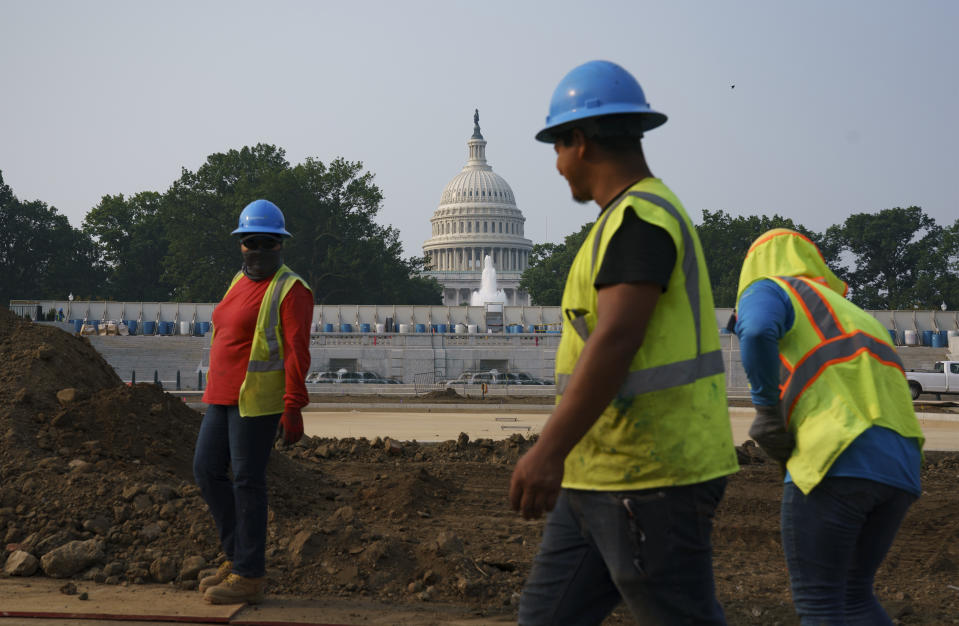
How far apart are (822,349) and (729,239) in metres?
71.9

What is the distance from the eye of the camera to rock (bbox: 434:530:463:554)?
5.13 meters

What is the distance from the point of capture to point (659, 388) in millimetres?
2195

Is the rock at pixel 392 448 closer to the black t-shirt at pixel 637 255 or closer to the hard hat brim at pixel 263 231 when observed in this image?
the hard hat brim at pixel 263 231

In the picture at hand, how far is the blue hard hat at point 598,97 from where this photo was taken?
229cm

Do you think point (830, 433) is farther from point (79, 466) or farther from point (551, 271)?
point (551, 271)

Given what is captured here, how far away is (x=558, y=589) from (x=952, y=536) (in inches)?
181

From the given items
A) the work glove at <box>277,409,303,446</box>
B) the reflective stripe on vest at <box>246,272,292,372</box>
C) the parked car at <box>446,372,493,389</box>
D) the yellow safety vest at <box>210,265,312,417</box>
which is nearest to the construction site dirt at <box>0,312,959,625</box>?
the work glove at <box>277,409,303,446</box>

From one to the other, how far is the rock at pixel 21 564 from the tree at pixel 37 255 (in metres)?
63.1

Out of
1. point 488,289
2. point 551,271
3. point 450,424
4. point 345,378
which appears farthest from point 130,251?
point 450,424

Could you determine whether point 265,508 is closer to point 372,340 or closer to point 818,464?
point 818,464

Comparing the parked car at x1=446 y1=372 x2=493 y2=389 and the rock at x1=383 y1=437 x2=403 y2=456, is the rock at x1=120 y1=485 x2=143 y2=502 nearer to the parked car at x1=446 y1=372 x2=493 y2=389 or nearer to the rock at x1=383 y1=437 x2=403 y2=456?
the rock at x1=383 y1=437 x2=403 y2=456

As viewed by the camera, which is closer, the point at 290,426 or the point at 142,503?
the point at 290,426

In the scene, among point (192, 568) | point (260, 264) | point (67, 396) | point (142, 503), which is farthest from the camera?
point (67, 396)

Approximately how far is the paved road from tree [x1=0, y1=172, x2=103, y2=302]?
48.8 metres
